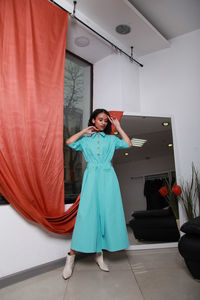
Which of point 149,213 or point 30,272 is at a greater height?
point 149,213

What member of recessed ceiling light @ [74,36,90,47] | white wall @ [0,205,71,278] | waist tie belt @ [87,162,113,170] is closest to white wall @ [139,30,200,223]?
recessed ceiling light @ [74,36,90,47]

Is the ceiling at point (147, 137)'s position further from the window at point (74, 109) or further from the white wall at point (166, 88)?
the window at point (74, 109)

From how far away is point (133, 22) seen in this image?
9.74ft

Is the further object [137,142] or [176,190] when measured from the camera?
[137,142]

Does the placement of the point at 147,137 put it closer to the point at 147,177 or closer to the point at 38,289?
the point at 147,177

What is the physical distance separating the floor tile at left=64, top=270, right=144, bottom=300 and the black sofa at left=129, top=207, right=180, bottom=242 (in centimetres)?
88

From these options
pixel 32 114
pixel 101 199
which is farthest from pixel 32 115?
pixel 101 199

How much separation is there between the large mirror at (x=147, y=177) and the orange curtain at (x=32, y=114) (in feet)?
2.96

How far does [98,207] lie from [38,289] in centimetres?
78

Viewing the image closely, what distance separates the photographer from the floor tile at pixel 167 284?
138 cm

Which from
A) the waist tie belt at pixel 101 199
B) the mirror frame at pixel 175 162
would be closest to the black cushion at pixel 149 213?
the mirror frame at pixel 175 162

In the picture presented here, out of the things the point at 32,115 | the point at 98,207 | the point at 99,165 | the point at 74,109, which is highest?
the point at 74,109

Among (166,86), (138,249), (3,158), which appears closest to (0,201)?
(3,158)

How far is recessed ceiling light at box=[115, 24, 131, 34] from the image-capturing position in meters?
3.04
